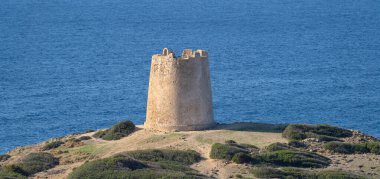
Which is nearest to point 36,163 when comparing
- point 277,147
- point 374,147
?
point 277,147

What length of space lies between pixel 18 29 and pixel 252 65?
193 feet

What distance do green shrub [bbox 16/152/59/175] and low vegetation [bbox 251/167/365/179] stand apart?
35.7ft

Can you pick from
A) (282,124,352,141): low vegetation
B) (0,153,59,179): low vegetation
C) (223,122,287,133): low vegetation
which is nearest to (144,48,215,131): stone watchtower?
(223,122,287,133): low vegetation

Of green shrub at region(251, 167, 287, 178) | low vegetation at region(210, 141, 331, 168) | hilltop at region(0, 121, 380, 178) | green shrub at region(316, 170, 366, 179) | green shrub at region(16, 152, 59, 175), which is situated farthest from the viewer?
green shrub at region(16, 152, 59, 175)

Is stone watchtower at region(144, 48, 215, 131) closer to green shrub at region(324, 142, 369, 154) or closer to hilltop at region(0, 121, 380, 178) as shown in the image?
hilltop at region(0, 121, 380, 178)

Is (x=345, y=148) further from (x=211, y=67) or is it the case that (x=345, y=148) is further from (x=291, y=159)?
(x=211, y=67)

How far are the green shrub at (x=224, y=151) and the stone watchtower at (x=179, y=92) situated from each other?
4.23m

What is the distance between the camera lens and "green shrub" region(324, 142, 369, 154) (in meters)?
67.8

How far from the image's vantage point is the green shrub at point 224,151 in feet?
213

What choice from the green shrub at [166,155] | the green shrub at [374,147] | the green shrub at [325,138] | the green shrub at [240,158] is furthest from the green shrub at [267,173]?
the green shrub at [374,147]

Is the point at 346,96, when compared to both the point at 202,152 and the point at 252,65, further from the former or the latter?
the point at 202,152

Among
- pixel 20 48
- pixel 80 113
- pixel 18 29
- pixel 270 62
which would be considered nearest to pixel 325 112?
pixel 80 113

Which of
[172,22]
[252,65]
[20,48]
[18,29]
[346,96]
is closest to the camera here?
[346,96]

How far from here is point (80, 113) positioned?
107m
